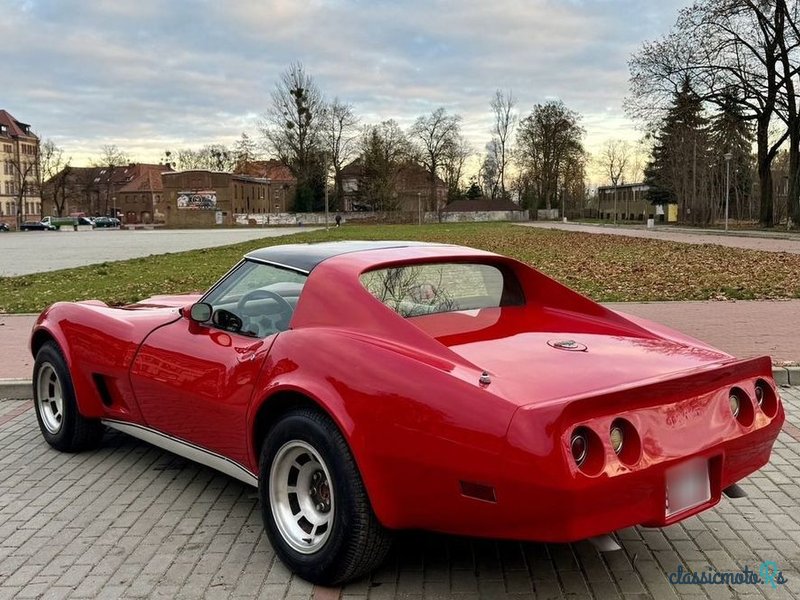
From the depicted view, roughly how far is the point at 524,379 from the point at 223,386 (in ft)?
4.96

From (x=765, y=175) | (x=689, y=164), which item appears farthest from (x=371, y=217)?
(x=765, y=175)

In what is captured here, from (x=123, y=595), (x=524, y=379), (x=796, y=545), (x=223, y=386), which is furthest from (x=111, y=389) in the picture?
(x=796, y=545)

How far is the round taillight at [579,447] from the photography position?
243 centimetres

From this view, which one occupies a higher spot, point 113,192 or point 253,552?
point 113,192

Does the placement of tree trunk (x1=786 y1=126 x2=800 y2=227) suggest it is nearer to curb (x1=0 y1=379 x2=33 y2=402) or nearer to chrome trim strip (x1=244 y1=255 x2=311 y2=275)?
curb (x1=0 y1=379 x2=33 y2=402)

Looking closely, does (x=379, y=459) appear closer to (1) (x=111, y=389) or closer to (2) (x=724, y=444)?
(2) (x=724, y=444)

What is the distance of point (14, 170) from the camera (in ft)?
339

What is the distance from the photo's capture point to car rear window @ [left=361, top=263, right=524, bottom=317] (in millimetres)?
3439

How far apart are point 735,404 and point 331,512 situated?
175 centimetres

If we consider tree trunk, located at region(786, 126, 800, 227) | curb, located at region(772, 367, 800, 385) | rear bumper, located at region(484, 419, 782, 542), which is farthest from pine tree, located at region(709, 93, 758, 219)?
rear bumper, located at region(484, 419, 782, 542)

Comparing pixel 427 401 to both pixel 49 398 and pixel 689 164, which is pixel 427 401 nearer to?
pixel 49 398

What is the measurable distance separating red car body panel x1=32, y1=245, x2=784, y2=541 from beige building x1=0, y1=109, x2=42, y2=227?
110894mm

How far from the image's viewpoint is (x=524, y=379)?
106 inches

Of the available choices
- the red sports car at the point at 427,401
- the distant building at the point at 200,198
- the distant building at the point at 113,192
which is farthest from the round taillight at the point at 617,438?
the distant building at the point at 113,192
